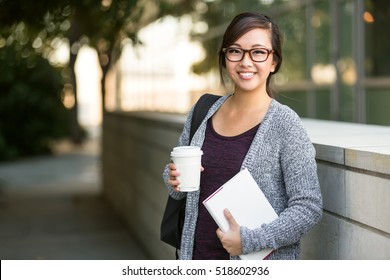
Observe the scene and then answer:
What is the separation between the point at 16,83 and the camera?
20.2 metres

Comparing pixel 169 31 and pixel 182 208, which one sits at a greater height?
pixel 169 31

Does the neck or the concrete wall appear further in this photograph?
the neck

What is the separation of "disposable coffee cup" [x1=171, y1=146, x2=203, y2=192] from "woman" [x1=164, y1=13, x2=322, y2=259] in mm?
35

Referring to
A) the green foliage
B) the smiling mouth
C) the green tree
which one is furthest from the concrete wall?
the green foliage

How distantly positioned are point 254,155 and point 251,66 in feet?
1.03

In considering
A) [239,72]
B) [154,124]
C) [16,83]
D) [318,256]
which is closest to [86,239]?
[154,124]

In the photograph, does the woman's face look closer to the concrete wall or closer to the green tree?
the concrete wall

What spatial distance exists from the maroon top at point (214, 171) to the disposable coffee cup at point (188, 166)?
0.12 meters

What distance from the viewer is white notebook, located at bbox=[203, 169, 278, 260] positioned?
238 centimetres

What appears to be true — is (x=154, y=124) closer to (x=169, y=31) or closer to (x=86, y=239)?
(x=86, y=239)

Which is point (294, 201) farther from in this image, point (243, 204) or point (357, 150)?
point (357, 150)

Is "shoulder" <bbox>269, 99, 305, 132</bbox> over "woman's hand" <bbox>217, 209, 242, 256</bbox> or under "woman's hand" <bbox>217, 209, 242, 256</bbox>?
over

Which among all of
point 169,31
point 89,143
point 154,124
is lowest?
point 89,143
